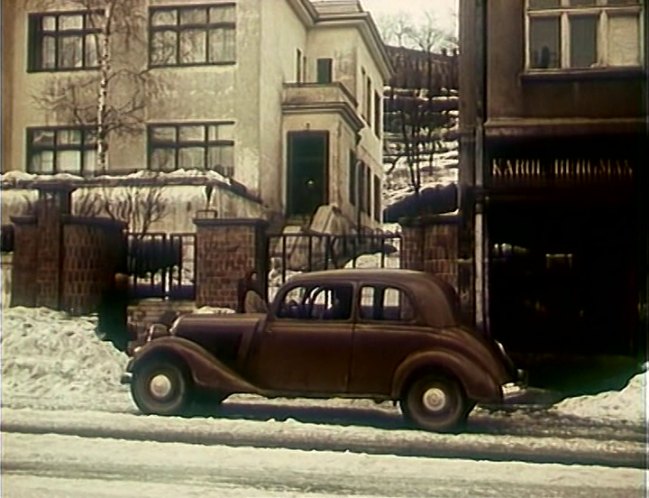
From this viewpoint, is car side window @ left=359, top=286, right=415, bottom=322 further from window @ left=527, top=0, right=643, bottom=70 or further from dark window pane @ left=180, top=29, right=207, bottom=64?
dark window pane @ left=180, top=29, right=207, bottom=64

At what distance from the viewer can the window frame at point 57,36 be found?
2.77 metres

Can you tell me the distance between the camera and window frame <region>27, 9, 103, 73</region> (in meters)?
2.77

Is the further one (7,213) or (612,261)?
(7,213)

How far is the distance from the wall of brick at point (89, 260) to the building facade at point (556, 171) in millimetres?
1099

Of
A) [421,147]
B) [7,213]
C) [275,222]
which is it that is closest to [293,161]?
[275,222]

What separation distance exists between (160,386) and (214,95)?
0.93m

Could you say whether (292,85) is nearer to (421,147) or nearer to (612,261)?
(421,147)

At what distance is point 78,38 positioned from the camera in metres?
2.79

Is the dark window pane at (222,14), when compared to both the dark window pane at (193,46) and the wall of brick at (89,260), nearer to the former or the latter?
the dark window pane at (193,46)

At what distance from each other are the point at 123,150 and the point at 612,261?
1.56m

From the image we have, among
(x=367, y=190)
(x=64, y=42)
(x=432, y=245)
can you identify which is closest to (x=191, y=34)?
(x=64, y=42)

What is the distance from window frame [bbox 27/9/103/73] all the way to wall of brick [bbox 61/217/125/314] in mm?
508

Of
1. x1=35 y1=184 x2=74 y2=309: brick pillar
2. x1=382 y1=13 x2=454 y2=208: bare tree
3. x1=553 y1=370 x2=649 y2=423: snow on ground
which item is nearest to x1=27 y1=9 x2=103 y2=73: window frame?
x1=35 y1=184 x2=74 y2=309: brick pillar

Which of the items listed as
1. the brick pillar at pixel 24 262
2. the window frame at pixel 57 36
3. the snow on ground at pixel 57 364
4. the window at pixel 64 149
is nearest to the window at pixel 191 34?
the window frame at pixel 57 36
